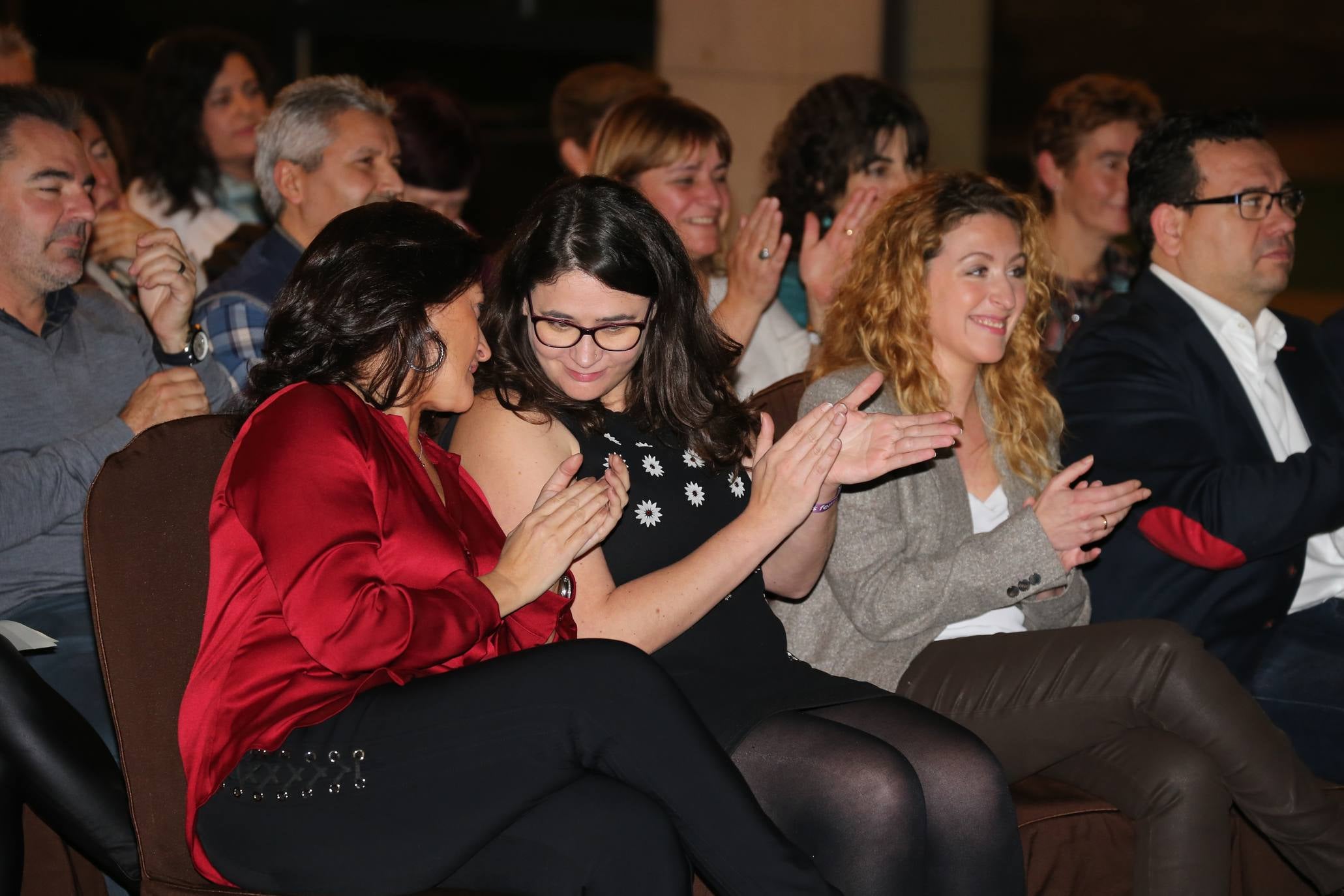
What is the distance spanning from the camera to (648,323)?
6.95 feet

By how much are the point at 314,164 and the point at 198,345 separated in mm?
676

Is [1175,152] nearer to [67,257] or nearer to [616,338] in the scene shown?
[616,338]

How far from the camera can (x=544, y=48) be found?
7.86 metres

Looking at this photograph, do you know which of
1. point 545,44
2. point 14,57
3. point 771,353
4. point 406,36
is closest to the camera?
point 771,353

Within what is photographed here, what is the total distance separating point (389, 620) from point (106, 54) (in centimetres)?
830

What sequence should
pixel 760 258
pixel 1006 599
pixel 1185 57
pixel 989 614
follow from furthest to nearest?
pixel 1185 57, pixel 760 258, pixel 989 614, pixel 1006 599

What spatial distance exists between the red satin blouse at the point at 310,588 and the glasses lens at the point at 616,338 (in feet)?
1.27

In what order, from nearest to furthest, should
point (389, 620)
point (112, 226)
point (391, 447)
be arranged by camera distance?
point (389, 620)
point (391, 447)
point (112, 226)

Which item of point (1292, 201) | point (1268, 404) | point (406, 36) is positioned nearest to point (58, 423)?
point (1268, 404)

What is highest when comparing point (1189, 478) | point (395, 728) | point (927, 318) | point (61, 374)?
point (927, 318)

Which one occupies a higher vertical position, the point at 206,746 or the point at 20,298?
the point at 20,298

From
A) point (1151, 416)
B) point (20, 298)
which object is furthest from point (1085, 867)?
point (20, 298)

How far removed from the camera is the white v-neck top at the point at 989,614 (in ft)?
7.70

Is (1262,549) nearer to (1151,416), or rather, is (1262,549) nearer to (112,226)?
(1151,416)
